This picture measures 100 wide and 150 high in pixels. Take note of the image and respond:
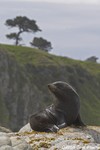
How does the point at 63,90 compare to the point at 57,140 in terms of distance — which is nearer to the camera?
the point at 57,140

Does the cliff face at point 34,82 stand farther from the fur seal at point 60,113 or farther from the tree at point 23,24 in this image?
the fur seal at point 60,113

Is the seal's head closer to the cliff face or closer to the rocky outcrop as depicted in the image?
the rocky outcrop

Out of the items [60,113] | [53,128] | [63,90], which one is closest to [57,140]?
[53,128]

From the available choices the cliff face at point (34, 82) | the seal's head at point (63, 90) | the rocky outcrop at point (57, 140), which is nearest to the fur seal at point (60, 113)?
the seal's head at point (63, 90)

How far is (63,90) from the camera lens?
21172 mm

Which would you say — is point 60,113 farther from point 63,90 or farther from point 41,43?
point 41,43

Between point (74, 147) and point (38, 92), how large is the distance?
9758 centimetres

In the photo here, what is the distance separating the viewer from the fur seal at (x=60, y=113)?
20.2 m

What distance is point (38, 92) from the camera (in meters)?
113

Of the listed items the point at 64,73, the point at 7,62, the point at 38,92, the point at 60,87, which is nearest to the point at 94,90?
the point at 64,73

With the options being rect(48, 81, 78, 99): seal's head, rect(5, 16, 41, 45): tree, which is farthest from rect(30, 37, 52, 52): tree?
rect(48, 81, 78, 99): seal's head

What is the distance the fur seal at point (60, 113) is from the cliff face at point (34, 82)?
7270 centimetres

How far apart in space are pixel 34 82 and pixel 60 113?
98531 mm

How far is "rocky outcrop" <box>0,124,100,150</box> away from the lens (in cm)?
1488
